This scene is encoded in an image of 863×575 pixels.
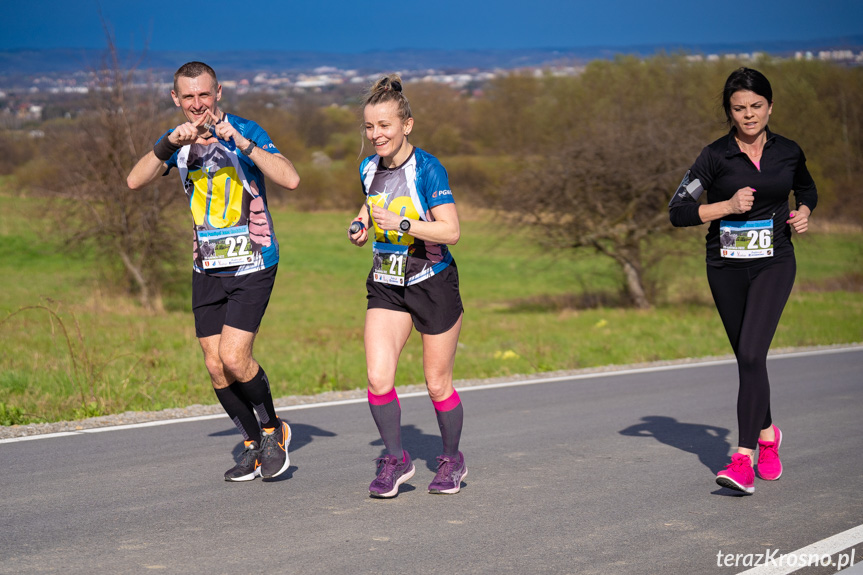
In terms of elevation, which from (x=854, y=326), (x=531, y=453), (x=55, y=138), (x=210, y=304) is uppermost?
(x=55, y=138)

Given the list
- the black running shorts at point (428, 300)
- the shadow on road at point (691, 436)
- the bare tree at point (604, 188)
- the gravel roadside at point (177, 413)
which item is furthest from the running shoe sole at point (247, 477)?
the bare tree at point (604, 188)

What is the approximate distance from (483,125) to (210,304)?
75.3 meters

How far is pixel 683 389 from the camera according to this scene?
1034 centimetres

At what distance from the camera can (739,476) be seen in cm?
543

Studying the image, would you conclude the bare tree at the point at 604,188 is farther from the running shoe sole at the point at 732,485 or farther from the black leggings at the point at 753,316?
the running shoe sole at the point at 732,485

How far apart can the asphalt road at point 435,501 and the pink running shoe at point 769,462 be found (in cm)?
8

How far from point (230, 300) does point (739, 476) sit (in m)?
3.20

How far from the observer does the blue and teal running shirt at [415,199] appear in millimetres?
5270

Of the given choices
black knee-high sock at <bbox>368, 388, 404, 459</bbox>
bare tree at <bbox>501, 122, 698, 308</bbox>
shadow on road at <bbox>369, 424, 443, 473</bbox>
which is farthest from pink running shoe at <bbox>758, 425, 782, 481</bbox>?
bare tree at <bbox>501, 122, 698, 308</bbox>

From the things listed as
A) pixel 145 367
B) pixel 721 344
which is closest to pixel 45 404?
pixel 145 367

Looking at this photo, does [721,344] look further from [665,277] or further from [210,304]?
[210,304]

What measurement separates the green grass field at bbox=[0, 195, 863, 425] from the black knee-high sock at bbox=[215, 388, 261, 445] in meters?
3.08

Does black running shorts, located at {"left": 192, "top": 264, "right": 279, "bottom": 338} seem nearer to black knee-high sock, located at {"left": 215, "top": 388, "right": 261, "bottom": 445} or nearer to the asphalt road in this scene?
black knee-high sock, located at {"left": 215, "top": 388, "right": 261, "bottom": 445}

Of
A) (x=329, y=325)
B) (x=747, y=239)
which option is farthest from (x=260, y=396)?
(x=329, y=325)
